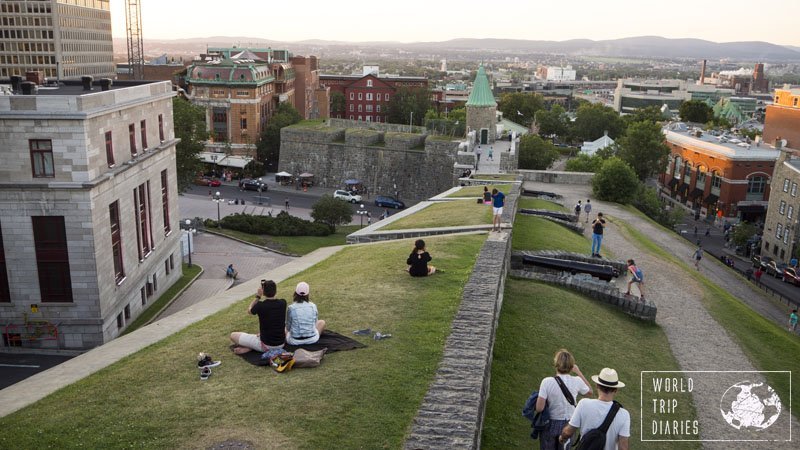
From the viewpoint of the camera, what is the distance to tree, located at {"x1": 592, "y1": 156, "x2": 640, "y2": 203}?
4400 cm

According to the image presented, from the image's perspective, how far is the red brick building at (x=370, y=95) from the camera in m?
106

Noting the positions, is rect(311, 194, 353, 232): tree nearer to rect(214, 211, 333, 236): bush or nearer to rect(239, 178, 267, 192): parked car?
rect(214, 211, 333, 236): bush

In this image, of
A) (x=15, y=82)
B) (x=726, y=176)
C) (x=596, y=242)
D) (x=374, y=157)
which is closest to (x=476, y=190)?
(x=596, y=242)

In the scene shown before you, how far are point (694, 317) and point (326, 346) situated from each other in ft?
43.6

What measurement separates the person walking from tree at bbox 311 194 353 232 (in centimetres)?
3870

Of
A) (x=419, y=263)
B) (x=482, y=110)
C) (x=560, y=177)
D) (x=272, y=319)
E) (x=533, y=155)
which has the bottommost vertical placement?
(x=533, y=155)

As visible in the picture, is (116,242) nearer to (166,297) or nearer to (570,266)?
(166,297)

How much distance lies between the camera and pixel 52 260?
20.9 meters

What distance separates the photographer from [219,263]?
3531 cm

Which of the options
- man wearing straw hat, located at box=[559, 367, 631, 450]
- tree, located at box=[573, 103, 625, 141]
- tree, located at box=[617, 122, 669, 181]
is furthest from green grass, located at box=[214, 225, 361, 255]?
tree, located at box=[573, 103, 625, 141]

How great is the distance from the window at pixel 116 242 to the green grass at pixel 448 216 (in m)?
10.0

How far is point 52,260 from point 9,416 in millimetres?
10899

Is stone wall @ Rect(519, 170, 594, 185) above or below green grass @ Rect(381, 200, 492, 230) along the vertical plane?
below

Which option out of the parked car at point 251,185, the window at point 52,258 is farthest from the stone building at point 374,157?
the window at point 52,258
